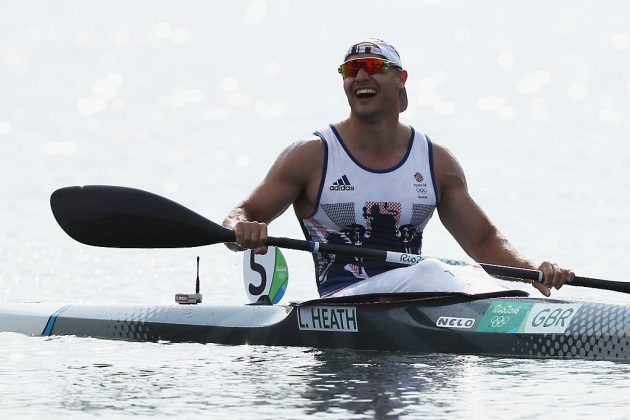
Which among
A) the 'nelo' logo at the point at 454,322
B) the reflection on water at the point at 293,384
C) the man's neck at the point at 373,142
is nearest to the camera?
the reflection on water at the point at 293,384

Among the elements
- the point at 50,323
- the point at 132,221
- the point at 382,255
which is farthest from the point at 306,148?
the point at 50,323

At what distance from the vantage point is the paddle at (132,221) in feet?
35.8

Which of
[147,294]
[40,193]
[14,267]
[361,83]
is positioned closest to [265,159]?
[40,193]

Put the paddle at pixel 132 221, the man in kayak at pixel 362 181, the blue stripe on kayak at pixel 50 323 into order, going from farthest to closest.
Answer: the blue stripe on kayak at pixel 50 323 → the man in kayak at pixel 362 181 → the paddle at pixel 132 221

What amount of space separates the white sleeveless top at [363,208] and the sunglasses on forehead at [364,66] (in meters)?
0.44

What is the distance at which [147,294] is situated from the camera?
1712 cm

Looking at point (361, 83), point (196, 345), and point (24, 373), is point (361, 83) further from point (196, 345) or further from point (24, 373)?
point (24, 373)

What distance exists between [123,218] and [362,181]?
1.63 meters

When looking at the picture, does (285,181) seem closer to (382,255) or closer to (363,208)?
(363,208)

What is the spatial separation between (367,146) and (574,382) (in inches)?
106

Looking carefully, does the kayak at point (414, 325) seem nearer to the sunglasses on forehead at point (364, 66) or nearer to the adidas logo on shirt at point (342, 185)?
the adidas logo on shirt at point (342, 185)

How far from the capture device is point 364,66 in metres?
11.2

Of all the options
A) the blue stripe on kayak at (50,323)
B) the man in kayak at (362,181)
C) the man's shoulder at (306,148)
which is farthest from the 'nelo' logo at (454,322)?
the blue stripe on kayak at (50,323)

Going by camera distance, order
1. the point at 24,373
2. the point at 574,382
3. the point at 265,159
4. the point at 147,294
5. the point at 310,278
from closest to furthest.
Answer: the point at 574,382
the point at 24,373
the point at 147,294
the point at 310,278
the point at 265,159
